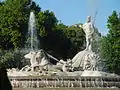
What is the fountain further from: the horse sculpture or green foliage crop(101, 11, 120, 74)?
green foliage crop(101, 11, 120, 74)

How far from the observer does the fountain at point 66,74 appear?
24.9m

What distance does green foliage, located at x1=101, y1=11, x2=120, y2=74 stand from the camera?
47312 mm

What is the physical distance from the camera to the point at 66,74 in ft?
88.4

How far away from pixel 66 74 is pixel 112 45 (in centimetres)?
2215

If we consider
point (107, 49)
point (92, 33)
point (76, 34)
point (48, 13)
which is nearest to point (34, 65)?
point (92, 33)

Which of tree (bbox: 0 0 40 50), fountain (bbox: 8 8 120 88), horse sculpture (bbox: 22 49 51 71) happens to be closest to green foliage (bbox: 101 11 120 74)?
tree (bbox: 0 0 40 50)

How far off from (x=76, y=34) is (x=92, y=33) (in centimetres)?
3116

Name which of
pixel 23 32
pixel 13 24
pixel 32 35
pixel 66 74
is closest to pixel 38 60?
pixel 66 74

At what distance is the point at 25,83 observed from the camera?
2508 centimetres

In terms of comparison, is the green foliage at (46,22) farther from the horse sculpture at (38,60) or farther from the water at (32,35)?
the horse sculpture at (38,60)

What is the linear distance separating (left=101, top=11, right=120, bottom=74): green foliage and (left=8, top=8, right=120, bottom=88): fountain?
1559 centimetres

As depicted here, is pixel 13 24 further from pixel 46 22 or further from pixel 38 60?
pixel 38 60

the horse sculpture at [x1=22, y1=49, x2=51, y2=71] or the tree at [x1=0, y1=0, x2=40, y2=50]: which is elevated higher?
the tree at [x1=0, y1=0, x2=40, y2=50]

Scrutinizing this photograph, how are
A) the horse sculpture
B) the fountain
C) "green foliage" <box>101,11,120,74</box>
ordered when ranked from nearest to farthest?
1. the fountain
2. the horse sculpture
3. "green foliage" <box>101,11,120,74</box>
